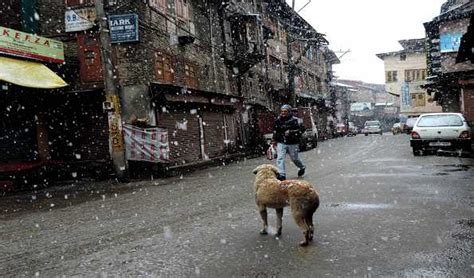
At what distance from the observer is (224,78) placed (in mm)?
26453

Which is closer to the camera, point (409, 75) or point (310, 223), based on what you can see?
point (310, 223)

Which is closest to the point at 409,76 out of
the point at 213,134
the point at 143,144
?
the point at 213,134

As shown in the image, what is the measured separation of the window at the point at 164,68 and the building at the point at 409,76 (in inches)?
1744

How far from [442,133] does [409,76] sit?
49546 millimetres

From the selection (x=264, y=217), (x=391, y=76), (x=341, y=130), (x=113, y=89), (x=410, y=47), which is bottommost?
(x=341, y=130)

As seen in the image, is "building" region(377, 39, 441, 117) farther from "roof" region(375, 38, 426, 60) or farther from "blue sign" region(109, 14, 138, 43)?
"blue sign" region(109, 14, 138, 43)

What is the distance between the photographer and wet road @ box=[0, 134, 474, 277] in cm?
410

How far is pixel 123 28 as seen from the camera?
17.7m

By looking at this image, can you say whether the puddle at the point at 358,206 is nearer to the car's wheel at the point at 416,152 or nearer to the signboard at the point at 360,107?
the car's wheel at the point at 416,152

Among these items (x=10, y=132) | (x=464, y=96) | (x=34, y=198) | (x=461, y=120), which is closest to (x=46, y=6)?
(x=10, y=132)

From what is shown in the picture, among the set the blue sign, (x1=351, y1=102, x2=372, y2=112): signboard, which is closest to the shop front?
the blue sign

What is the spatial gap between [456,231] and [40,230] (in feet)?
19.8

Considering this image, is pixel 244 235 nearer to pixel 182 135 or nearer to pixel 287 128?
pixel 287 128

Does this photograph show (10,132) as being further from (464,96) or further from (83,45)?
(464,96)
